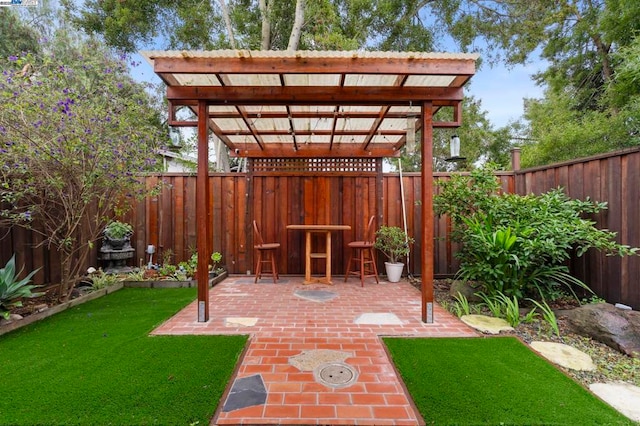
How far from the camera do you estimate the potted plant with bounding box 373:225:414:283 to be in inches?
179

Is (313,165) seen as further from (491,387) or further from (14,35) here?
(14,35)

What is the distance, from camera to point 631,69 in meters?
4.44

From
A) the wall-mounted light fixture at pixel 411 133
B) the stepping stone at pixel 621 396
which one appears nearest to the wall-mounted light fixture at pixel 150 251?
the wall-mounted light fixture at pixel 411 133

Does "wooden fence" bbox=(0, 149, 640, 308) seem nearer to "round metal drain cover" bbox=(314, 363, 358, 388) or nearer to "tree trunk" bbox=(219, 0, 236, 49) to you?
"round metal drain cover" bbox=(314, 363, 358, 388)

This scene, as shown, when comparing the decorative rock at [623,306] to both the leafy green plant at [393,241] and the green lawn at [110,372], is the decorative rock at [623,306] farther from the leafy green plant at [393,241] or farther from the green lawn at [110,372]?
the green lawn at [110,372]

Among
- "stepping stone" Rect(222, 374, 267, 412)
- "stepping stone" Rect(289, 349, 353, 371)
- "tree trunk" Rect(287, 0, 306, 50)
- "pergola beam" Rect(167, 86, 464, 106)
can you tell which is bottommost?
"stepping stone" Rect(222, 374, 267, 412)

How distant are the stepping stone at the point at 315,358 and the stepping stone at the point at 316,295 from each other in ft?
4.56

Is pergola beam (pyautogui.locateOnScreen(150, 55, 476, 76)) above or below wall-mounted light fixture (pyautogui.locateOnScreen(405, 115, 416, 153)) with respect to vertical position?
above

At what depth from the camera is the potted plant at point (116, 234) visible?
4.62 m


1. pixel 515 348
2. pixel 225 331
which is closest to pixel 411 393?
pixel 515 348

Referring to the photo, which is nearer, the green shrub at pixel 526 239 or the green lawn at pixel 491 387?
the green lawn at pixel 491 387

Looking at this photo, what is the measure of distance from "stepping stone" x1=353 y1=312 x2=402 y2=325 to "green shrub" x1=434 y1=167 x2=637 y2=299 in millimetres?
1143

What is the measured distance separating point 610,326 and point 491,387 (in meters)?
1.55

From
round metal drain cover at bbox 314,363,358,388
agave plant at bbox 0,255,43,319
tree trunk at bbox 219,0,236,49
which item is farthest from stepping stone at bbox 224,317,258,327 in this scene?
tree trunk at bbox 219,0,236,49
